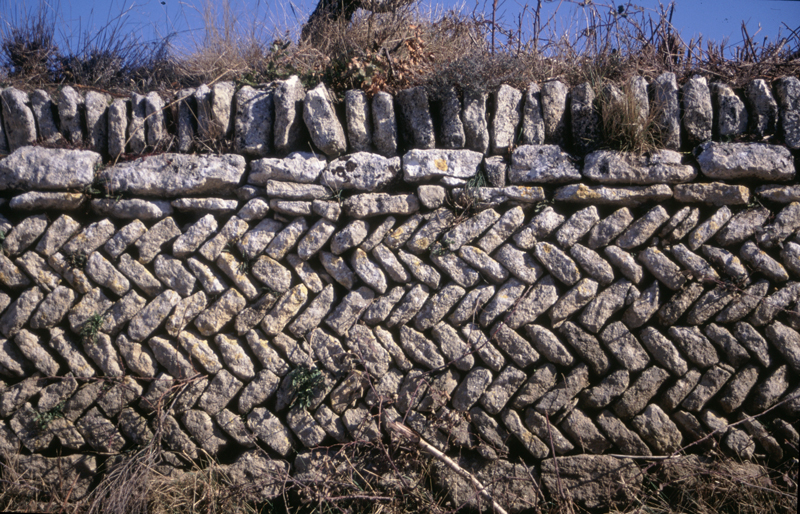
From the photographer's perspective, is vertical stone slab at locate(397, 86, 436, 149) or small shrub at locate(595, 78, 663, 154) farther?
vertical stone slab at locate(397, 86, 436, 149)

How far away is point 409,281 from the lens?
10.7 feet

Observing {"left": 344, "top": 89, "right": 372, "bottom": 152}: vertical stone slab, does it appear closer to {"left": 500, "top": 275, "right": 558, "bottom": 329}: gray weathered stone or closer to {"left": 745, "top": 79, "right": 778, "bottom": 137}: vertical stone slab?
{"left": 500, "top": 275, "right": 558, "bottom": 329}: gray weathered stone

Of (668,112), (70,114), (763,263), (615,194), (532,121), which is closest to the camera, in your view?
(763,263)

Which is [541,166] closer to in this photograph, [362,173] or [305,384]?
[362,173]

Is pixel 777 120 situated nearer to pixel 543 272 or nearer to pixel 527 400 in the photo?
pixel 543 272

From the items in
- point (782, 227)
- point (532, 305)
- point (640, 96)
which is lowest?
point (532, 305)

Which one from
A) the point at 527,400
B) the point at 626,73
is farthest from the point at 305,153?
the point at 626,73

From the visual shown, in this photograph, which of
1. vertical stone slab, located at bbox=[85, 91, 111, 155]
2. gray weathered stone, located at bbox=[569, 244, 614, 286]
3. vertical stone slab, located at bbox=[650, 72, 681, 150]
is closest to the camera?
gray weathered stone, located at bbox=[569, 244, 614, 286]

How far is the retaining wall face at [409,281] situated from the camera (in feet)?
10.2

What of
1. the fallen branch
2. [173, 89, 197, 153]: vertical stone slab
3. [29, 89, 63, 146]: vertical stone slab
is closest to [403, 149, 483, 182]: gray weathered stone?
[173, 89, 197, 153]: vertical stone slab

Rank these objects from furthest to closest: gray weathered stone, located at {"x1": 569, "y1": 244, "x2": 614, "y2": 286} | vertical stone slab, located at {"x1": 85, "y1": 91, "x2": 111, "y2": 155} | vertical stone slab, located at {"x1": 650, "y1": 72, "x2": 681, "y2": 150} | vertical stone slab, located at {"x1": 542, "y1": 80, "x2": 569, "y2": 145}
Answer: vertical stone slab, located at {"x1": 85, "y1": 91, "x2": 111, "y2": 155}
vertical stone slab, located at {"x1": 542, "y1": 80, "x2": 569, "y2": 145}
vertical stone slab, located at {"x1": 650, "y1": 72, "x2": 681, "y2": 150}
gray weathered stone, located at {"x1": 569, "y1": 244, "x2": 614, "y2": 286}

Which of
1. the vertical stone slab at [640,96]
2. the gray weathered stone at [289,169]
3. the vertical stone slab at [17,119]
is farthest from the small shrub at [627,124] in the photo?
the vertical stone slab at [17,119]

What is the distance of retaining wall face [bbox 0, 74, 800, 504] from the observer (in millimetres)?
3121

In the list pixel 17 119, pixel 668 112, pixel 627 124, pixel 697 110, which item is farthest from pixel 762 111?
pixel 17 119
